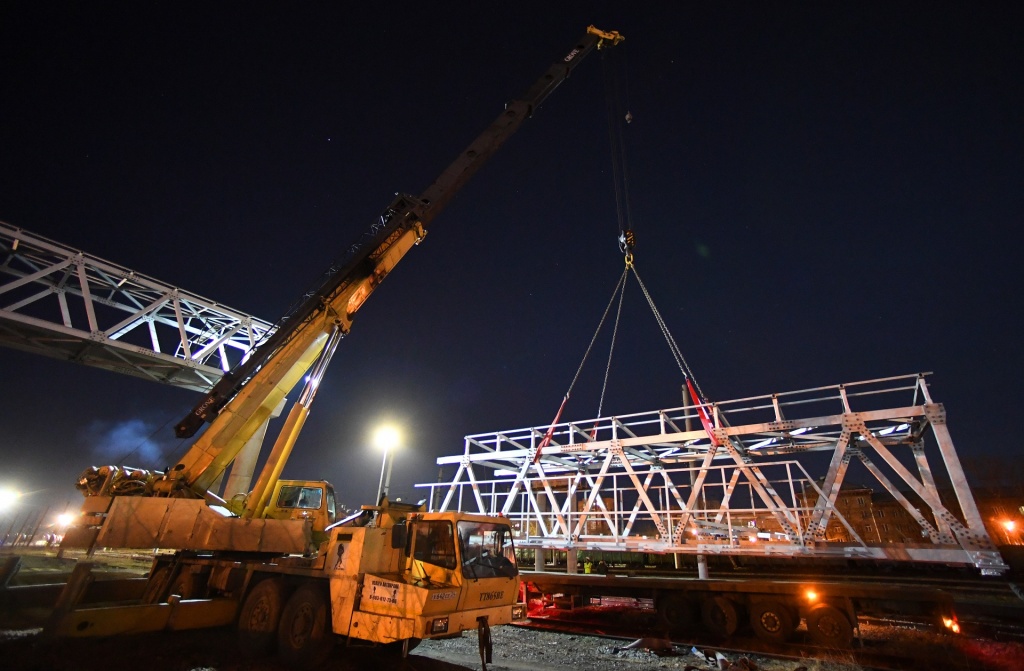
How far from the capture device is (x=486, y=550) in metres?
8.12

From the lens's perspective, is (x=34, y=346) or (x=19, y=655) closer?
(x=19, y=655)

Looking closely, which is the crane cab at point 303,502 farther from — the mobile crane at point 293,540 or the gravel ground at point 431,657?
the gravel ground at point 431,657

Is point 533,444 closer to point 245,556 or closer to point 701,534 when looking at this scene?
point 701,534

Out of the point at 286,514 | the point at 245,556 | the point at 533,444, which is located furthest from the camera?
the point at 533,444

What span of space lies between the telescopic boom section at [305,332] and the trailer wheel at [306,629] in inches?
155

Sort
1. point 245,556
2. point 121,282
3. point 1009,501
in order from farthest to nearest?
point 1009,501 < point 121,282 < point 245,556

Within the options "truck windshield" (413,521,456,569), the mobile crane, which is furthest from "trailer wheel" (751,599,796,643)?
"truck windshield" (413,521,456,569)

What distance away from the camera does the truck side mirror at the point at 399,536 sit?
7672 mm

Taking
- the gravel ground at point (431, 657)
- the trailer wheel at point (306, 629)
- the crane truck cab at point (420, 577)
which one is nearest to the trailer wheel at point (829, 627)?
the gravel ground at point (431, 657)

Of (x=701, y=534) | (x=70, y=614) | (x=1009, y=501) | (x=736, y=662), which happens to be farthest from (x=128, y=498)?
(x=1009, y=501)

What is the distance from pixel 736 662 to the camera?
29.1 ft

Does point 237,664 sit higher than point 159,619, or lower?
lower

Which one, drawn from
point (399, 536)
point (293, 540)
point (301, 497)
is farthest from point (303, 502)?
point (399, 536)

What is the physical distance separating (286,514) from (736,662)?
10.0 metres
